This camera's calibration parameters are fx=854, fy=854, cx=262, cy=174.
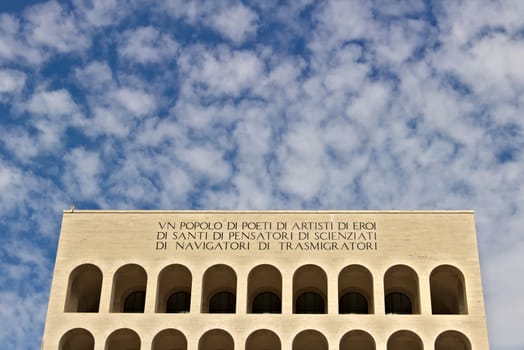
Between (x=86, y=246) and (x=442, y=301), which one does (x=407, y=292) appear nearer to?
(x=442, y=301)

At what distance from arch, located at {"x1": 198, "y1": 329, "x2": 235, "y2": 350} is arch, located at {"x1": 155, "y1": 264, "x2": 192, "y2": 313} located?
340cm

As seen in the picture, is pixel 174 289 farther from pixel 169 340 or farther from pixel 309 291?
pixel 309 291

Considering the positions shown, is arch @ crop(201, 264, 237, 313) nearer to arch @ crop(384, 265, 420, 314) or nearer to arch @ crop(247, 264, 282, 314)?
arch @ crop(247, 264, 282, 314)

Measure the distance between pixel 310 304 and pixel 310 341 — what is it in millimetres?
3911

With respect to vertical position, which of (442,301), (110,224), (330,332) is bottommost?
(330,332)

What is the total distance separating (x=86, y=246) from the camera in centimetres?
4778

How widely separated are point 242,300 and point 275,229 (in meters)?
4.46

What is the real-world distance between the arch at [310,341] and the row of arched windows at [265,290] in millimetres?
3099

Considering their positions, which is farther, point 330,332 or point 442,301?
point 442,301

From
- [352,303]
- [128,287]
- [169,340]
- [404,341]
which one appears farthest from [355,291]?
[128,287]

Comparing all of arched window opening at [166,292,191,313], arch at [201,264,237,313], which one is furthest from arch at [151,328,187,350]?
arched window opening at [166,292,191,313]

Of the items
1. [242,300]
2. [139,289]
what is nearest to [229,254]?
[242,300]

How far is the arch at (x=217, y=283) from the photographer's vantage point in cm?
4734

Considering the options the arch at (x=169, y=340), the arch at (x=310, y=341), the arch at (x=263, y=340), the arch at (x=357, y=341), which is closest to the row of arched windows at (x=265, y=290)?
the arch at (x=169, y=340)
